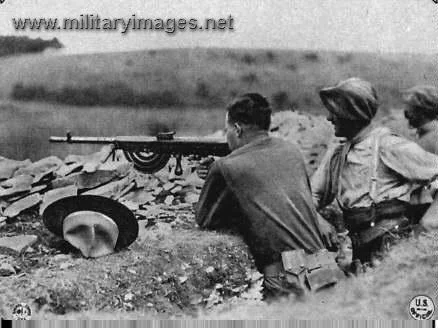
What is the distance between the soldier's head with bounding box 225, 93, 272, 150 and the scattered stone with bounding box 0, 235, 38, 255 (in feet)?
6.28

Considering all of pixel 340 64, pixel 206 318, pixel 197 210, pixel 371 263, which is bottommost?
pixel 206 318

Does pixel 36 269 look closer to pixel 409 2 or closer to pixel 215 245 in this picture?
pixel 215 245

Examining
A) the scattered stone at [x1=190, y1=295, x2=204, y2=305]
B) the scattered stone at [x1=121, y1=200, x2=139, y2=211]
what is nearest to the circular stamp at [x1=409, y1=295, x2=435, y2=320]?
the scattered stone at [x1=190, y1=295, x2=204, y2=305]

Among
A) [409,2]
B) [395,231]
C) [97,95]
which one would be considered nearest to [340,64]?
[409,2]

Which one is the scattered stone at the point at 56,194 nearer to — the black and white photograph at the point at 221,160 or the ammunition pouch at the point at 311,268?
the black and white photograph at the point at 221,160

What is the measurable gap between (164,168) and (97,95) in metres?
0.86

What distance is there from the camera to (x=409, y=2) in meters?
7.12

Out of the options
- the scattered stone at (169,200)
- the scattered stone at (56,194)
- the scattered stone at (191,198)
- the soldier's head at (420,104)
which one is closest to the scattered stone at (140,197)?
the scattered stone at (169,200)

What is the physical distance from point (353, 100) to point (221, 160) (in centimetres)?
120

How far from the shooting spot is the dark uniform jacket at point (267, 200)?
7008 millimetres

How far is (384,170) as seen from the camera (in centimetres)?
707

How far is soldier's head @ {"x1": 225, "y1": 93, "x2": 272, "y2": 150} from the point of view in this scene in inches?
282

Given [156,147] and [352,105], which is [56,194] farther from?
[352,105]

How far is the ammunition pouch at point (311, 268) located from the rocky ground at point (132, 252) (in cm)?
31
